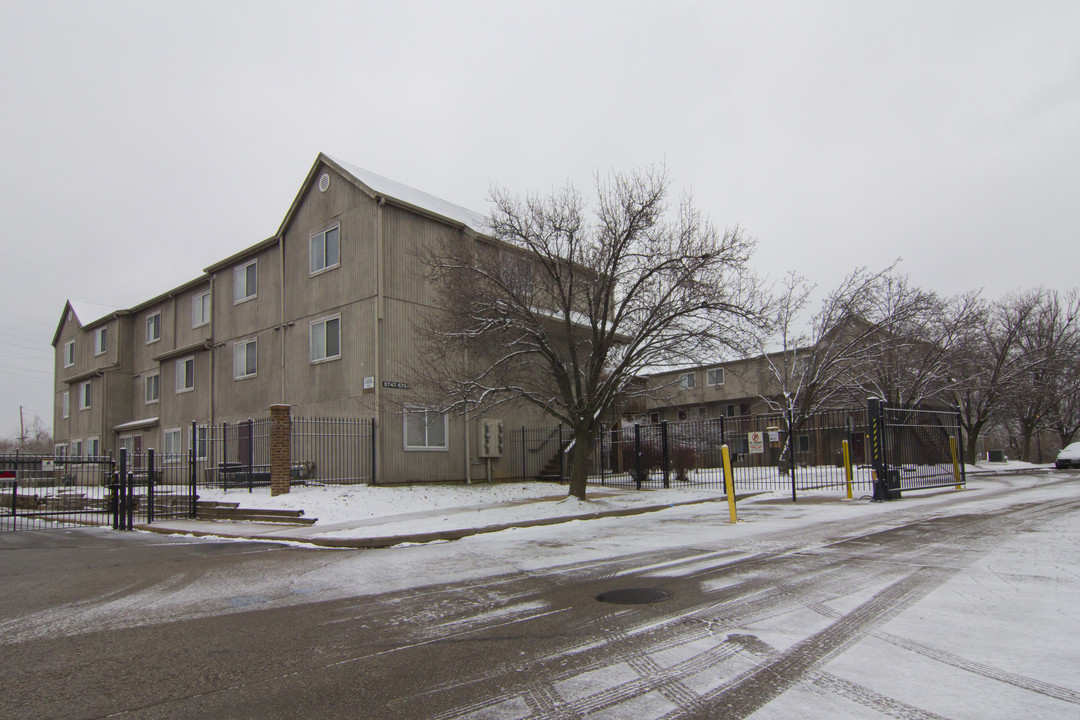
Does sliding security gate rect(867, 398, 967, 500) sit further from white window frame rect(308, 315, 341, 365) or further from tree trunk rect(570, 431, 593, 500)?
white window frame rect(308, 315, 341, 365)

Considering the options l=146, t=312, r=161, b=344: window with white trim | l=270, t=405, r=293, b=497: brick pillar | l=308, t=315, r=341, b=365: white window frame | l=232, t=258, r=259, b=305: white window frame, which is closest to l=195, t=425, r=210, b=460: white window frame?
l=232, t=258, r=259, b=305: white window frame

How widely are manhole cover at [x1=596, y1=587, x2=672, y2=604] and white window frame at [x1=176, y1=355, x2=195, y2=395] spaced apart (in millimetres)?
27762

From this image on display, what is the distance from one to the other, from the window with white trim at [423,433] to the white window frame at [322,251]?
5.90m

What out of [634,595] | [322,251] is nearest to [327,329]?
[322,251]

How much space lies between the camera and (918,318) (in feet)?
108

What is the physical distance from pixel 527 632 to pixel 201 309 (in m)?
29.4

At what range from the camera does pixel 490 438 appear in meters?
23.7

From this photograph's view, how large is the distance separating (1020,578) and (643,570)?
3.91 metres

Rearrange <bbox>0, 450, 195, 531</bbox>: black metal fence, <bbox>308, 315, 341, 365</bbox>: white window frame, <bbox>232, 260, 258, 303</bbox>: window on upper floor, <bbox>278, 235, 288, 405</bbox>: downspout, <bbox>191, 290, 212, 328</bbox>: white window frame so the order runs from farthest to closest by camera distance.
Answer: <bbox>191, 290, 212, 328</bbox>: white window frame < <bbox>232, 260, 258, 303</bbox>: window on upper floor < <bbox>278, 235, 288, 405</bbox>: downspout < <bbox>308, 315, 341, 365</bbox>: white window frame < <bbox>0, 450, 195, 531</bbox>: black metal fence

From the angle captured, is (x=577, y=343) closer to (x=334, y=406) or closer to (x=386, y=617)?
(x=334, y=406)

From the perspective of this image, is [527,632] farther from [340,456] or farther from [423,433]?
[423,433]

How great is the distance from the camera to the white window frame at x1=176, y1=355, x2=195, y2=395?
99.3 feet

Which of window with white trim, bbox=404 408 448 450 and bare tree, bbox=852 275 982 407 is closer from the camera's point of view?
window with white trim, bbox=404 408 448 450

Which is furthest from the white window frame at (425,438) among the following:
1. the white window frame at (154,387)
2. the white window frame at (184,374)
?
the white window frame at (154,387)
